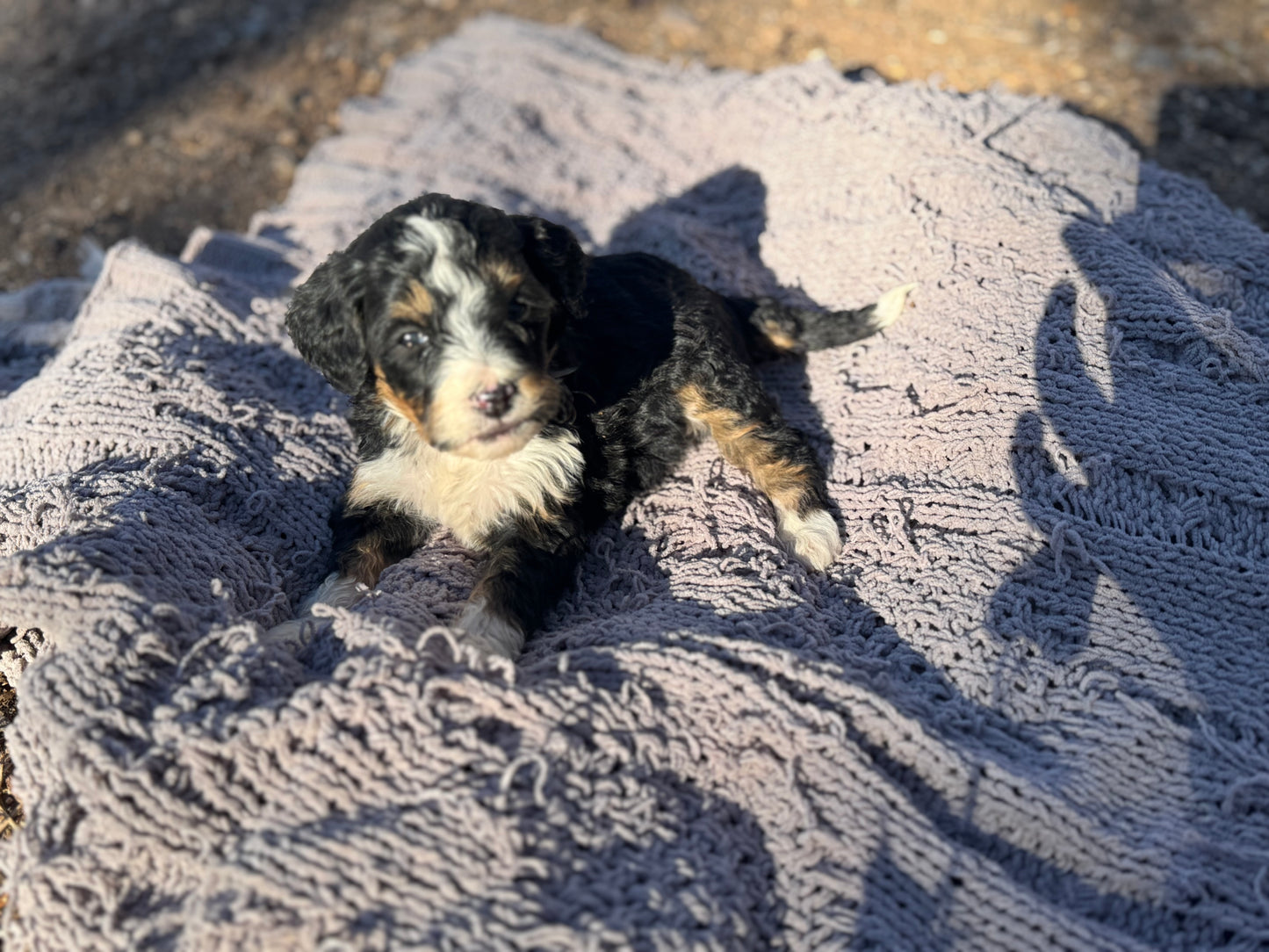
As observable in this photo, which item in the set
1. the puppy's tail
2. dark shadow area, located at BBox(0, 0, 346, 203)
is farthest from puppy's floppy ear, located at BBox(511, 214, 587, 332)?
dark shadow area, located at BBox(0, 0, 346, 203)

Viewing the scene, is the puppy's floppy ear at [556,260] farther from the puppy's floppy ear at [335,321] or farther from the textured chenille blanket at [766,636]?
the textured chenille blanket at [766,636]

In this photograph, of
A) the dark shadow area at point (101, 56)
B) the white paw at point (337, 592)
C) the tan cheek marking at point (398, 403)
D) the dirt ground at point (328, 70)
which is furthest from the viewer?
the dark shadow area at point (101, 56)

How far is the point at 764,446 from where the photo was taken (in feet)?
12.4

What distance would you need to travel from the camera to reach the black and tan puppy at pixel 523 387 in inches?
109

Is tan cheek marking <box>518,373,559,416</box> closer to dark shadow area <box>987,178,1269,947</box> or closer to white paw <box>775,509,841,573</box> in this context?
white paw <box>775,509,841,573</box>

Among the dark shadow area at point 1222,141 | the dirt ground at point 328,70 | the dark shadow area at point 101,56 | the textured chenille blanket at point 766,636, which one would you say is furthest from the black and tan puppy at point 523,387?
the dark shadow area at point 101,56

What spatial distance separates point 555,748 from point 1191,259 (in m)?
3.59

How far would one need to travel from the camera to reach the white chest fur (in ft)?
10.8

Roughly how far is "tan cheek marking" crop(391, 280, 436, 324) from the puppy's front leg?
2.77 feet

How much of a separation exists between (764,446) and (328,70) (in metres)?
5.13

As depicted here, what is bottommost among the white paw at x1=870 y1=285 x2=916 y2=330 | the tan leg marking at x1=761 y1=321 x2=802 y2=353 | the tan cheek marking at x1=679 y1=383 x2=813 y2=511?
the tan cheek marking at x1=679 y1=383 x2=813 y2=511

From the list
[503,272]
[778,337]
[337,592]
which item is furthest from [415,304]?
[778,337]

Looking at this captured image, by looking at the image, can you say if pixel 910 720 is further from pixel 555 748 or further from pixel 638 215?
pixel 638 215

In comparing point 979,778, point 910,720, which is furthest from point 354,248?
point 979,778
